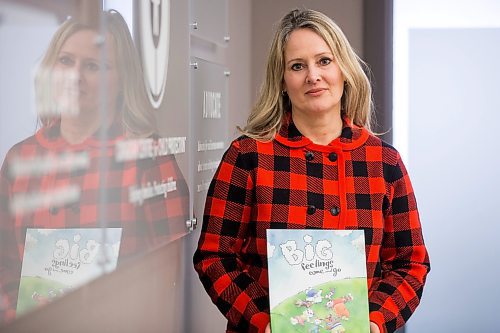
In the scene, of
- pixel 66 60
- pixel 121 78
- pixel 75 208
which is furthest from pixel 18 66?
pixel 121 78

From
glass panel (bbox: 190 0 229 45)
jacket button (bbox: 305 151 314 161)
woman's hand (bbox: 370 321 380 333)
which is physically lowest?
woman's hand (bbox: 370 321 380 333)

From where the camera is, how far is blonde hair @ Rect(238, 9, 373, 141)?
2033 mm

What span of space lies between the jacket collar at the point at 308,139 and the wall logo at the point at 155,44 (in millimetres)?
325

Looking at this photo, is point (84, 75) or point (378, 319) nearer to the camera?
point (84, 75)

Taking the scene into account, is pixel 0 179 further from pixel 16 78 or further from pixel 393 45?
pixel 393 45

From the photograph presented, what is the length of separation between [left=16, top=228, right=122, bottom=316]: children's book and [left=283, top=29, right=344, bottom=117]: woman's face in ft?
1.78

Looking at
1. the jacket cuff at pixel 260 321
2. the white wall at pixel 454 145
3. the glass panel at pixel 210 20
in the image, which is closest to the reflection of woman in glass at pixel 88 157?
the jacket cuff at pixel 260 321

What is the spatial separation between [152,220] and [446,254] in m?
2.15

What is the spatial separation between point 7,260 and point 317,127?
36.2 inches

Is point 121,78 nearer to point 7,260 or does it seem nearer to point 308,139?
point 308,139

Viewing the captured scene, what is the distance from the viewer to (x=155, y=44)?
2.15m

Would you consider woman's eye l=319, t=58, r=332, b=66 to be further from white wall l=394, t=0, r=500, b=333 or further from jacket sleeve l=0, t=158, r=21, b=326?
white wall l=394, t=0, r=500, b=333

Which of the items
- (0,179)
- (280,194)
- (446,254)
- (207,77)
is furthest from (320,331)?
(446,254)

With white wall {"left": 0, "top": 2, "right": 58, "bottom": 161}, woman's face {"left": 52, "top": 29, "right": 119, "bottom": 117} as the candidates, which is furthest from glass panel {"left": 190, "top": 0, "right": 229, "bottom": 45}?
white wall {"left": 0, "top": 2, "right": 58, "bottom": 161}
